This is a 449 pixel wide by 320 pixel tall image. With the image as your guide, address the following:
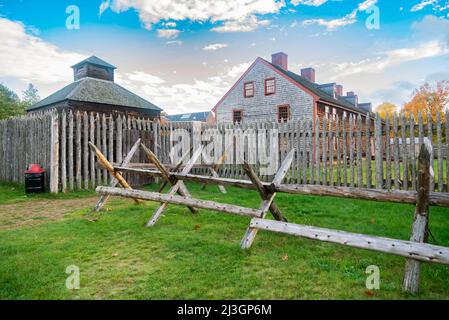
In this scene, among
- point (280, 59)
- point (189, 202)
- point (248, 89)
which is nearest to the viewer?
point (189, 202)

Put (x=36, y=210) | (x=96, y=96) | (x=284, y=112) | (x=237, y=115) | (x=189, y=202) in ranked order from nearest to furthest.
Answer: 1. (x=189, y=202)
2. (x=36, y=210)
3. (x=96, y=96)
4. (x=284, y=112)
5. (x=237, y=115)

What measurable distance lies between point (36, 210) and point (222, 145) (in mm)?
7213

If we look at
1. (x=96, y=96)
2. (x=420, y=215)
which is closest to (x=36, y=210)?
(x=420, y=215)

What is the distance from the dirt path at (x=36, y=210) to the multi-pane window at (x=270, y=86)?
20126 millimetres

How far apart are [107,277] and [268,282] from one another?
1.88 metres

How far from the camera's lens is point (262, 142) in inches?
443

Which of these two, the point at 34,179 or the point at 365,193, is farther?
the point at 34,179

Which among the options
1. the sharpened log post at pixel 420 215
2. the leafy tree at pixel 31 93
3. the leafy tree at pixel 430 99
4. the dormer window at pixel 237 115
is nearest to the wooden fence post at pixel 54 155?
the sharpened log post at pixel 420 215

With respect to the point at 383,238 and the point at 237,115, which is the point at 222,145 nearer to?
the point at 383,238

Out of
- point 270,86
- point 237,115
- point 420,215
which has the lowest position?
point 420,215

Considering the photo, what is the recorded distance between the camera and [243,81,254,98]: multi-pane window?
26.8 m

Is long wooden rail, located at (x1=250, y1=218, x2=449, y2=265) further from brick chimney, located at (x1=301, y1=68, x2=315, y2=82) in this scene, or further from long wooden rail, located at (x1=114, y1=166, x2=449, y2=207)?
brick chimney, located at (x1=301, y1=68, x2=315, y2=82)

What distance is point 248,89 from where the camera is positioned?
27.1 meters

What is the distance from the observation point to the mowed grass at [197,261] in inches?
115
